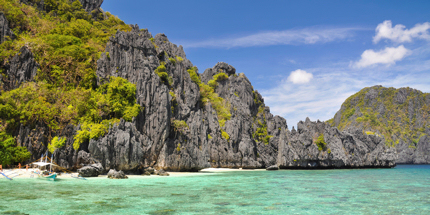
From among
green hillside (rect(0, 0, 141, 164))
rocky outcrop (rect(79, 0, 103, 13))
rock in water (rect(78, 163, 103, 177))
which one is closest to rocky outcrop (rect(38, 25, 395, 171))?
rock in water (rect(78, 163, 103, 177))

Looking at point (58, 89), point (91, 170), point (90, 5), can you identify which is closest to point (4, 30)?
point (58, 89)

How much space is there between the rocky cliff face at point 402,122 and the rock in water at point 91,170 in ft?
569

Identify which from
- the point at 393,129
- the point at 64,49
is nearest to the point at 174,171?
the point at 64,49

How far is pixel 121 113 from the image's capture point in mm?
43000

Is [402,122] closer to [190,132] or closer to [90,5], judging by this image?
[190,132]

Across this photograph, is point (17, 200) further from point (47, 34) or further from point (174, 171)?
point (47, 34)

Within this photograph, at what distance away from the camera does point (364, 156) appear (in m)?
81.0

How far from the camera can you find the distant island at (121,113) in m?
37.7

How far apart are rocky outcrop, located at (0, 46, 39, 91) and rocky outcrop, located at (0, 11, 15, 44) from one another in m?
6.15

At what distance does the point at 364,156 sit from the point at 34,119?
279ft

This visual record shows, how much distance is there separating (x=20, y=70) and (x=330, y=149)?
76.0 m

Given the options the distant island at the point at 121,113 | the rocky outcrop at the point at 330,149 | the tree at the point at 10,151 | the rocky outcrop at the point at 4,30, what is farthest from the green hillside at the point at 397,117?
the rocky outcrop at the point at 4,30

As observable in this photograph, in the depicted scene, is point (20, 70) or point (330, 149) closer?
point (20, 70)

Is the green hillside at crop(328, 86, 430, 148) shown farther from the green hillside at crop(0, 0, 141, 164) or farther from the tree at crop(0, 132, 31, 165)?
the tree at crop(0, 132, 31, 165)
